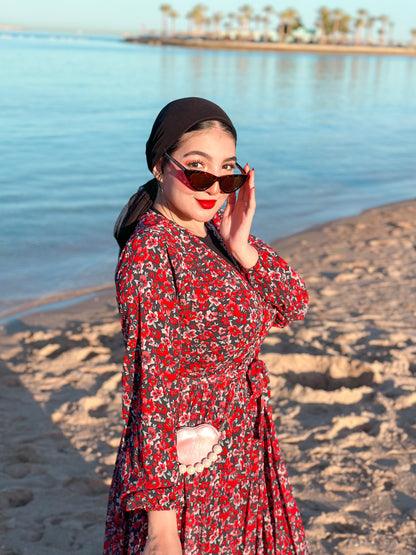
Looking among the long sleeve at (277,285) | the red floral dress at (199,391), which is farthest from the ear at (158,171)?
the long sleeve at (277,285)

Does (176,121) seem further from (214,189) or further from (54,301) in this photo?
(54,301)

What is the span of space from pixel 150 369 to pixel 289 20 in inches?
5680

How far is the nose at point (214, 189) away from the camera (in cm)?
185

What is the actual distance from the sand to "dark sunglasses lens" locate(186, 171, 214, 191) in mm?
2129

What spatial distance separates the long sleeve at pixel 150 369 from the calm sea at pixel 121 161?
218 inches

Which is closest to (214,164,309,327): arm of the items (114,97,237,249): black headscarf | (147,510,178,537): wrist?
(114,97,237,249): black headscarf

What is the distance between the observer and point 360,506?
3416 millimetres

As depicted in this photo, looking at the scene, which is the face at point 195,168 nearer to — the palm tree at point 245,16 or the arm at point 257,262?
the arm at point 257,262

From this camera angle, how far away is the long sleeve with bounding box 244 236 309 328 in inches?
82.6

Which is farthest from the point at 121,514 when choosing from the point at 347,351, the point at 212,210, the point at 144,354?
the point at 347,351

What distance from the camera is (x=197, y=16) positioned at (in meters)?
150

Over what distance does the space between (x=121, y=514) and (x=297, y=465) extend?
2.14m

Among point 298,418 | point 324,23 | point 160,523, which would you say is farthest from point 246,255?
point 324,23

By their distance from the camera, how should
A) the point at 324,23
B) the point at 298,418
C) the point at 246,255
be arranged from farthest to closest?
the point at 324,23, the point at 298,418, the point at 246,255
